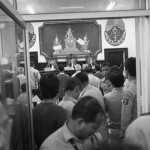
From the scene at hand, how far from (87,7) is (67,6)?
183mm

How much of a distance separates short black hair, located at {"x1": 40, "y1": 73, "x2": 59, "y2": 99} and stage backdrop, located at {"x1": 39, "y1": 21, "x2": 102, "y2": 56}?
328 inches

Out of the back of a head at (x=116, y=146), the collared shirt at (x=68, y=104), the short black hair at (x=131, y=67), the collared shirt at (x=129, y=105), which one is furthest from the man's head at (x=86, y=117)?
the short black hair at (x=131, y=67)

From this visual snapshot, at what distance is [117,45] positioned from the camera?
10.7 meters

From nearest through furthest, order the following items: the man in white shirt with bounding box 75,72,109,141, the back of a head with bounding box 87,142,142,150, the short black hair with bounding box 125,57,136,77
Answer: the back of a head with bounding box 87,142,142,150
the short black hair with bounding box 125,57,136,77
the man in white shirt with bounding box 75,72,109,141

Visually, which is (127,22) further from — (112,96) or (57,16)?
(57,16)

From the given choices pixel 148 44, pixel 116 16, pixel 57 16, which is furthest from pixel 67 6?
pixel 148 44

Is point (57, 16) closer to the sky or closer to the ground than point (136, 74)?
closer to the sky

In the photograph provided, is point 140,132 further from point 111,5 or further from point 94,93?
point 94,93

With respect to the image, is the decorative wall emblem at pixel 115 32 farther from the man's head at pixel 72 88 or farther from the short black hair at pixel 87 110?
the short black hair at pixel 87 110

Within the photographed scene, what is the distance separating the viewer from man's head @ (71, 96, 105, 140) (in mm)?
1348

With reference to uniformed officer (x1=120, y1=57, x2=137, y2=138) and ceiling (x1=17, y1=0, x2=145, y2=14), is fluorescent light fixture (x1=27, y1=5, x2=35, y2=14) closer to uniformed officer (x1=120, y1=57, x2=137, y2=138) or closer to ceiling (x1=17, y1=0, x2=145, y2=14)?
ceiling (x1=17, y1=0, x2=145, y2=14)

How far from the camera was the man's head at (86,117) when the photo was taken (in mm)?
1348

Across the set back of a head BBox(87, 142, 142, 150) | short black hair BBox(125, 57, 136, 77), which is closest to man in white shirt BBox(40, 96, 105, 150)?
back of a head BBox(87, 142, 142, 150)

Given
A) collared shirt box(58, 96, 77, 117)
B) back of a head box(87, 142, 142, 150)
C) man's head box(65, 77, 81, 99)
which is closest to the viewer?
back of a head box(87, 142, 142, 150)
